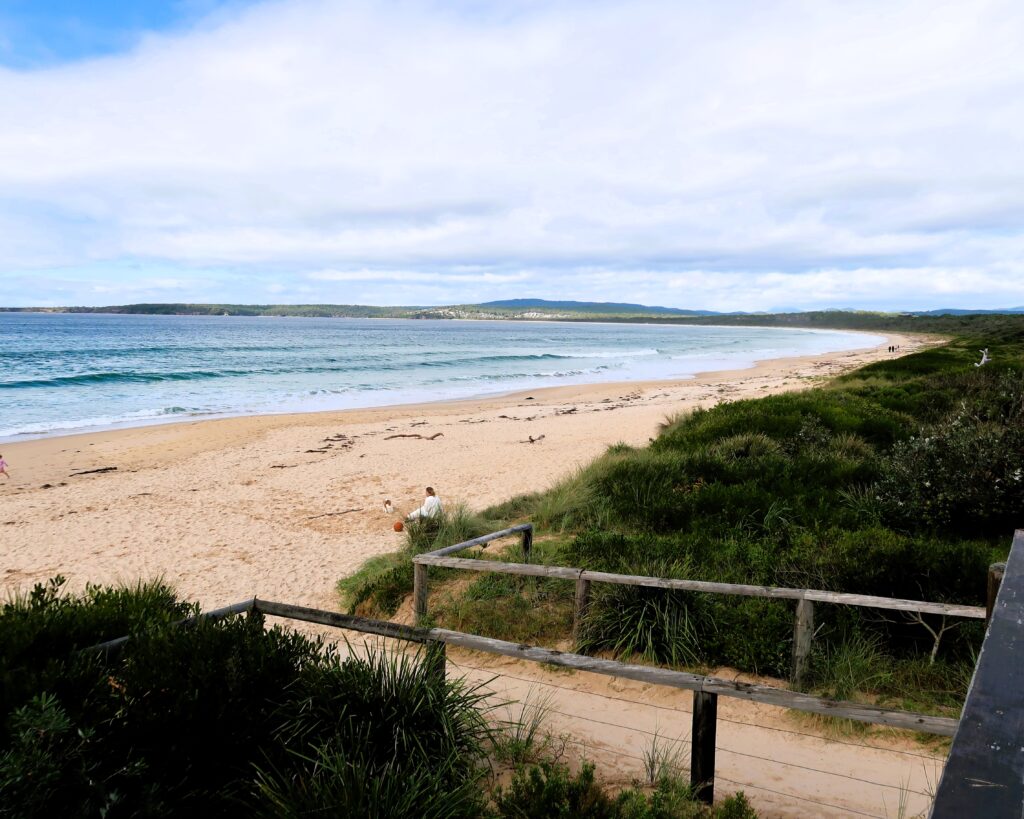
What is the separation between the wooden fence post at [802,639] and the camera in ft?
17.5

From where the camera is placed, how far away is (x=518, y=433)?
22828 mm

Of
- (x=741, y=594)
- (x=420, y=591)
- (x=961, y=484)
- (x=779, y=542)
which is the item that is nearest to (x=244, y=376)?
(x=420, y=591)

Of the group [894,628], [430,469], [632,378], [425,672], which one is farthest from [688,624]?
[632,378]

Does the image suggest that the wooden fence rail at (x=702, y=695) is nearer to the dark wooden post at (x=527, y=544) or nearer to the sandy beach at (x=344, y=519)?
the sandy beach at (x=344, y=519)

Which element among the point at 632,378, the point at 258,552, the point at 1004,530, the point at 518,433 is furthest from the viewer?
the point at 632,378

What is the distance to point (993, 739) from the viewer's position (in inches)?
47.7

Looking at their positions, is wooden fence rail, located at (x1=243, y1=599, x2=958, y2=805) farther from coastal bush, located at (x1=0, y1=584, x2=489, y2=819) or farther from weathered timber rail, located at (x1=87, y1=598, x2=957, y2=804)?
coastal bush, located at (x1=0, y1=584, x2=489, y2=819)

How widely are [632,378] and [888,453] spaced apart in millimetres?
35876

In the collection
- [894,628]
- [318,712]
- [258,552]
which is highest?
[318,712]

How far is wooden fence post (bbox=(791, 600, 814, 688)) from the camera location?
5328 millimetres

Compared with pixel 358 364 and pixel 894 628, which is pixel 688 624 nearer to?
pixel 894 628

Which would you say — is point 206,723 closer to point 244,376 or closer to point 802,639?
point 802,639

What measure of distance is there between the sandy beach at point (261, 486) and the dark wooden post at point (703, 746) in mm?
6253

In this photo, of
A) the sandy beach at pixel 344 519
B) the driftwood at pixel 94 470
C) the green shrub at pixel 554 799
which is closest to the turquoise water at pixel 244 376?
the sandy beach at pixel 344 519
